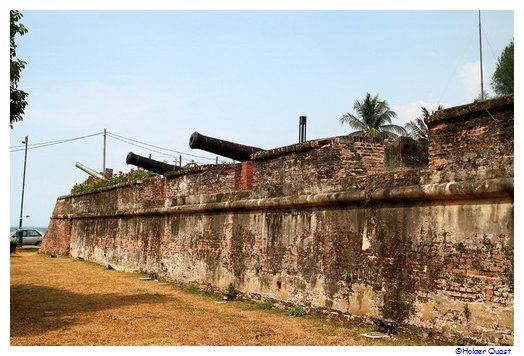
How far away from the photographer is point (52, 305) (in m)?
8.97

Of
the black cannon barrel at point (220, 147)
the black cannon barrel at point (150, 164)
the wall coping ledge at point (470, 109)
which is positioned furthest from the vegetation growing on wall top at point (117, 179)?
the wall coping ledge at point (470, 109)

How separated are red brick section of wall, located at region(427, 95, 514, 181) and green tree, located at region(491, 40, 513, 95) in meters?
25.2

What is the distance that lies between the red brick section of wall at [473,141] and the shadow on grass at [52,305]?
483 centimetres

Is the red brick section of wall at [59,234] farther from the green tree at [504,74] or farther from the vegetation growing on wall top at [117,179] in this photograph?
the green tree at [504,74]

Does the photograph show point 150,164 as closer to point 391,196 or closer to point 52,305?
point 52,305

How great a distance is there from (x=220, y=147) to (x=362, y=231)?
4.91m

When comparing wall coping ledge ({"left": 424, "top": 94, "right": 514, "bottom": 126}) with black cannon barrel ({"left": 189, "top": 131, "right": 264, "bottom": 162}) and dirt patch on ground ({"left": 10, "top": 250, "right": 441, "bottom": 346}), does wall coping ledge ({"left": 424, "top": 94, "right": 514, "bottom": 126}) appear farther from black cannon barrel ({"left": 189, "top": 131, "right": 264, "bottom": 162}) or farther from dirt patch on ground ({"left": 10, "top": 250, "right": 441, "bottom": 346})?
black cannon barrel ({"left": 189, "top": 131, "right": 264, "bottom": 162})

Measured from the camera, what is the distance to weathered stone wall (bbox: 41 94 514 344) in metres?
5.62

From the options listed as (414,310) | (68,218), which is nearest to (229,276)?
(414,310)

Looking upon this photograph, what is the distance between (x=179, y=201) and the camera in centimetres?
1271

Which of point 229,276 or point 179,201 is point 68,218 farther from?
point 229,276

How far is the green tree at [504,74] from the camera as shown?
29288 mm

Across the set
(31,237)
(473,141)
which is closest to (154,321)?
(473,141)

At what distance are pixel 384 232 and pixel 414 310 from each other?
100 centimetres
